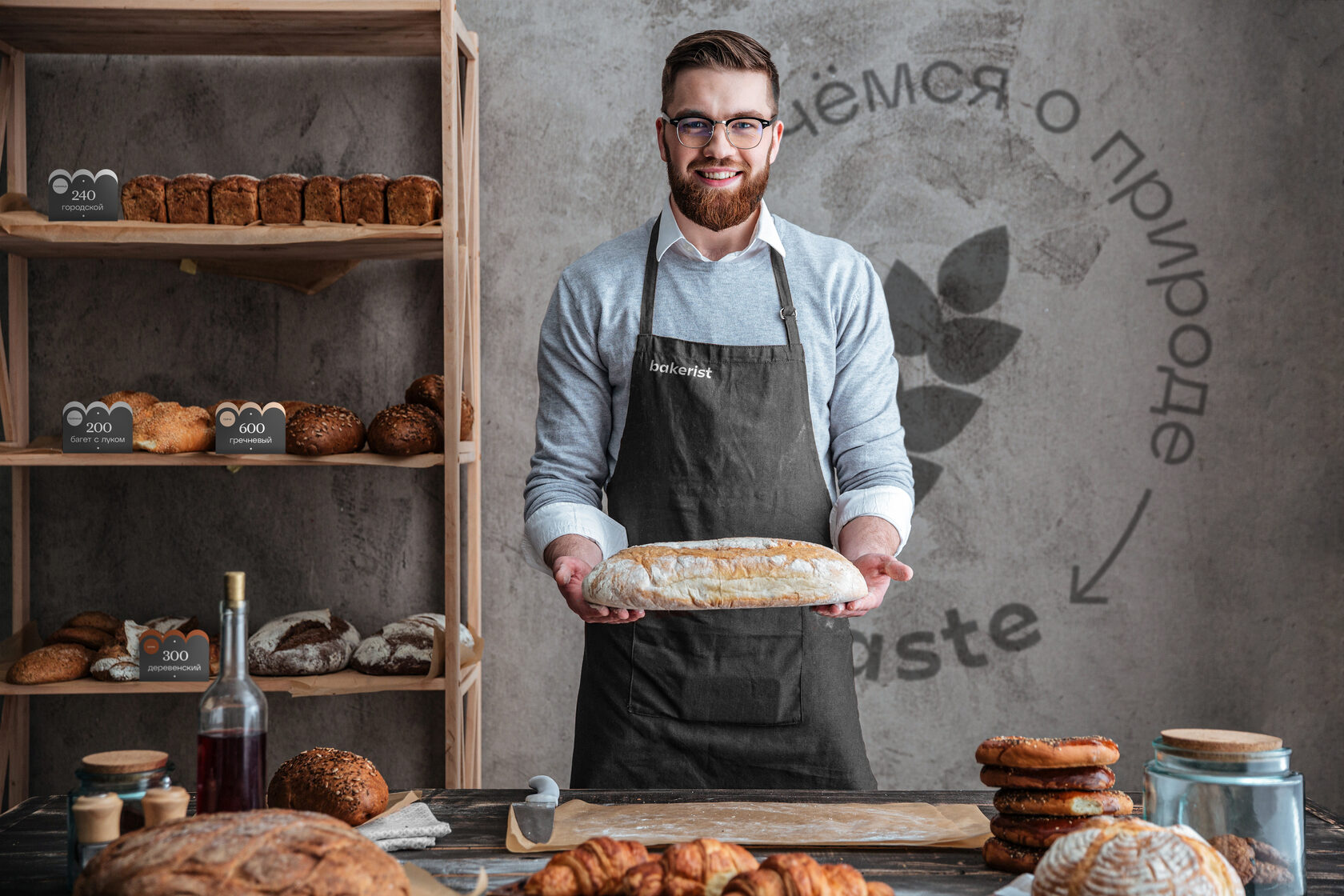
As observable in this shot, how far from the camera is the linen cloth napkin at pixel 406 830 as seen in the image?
125 cm

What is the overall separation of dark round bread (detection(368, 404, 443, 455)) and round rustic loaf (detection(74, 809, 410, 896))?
162 centimetres

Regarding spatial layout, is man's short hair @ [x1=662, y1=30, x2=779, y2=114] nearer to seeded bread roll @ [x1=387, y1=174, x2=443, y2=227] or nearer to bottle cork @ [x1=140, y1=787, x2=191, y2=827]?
seeded bread roll @ [x1=387, y1=174, x2=443, y2=227]

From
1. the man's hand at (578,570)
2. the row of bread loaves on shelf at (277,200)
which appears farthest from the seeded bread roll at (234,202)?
the man's hand at (578,570)

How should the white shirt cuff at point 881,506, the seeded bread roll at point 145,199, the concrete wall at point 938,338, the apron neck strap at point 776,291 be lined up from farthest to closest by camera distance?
the concrete wall at point 938,338 < the seeded bread roll at point 145,199 < the apron neck strap at point 776,291 < the white shirt cuff at point 881,506

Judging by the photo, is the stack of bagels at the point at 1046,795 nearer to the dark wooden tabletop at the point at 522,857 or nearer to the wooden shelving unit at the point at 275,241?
the dark wooden tabletop at the point at 522,857

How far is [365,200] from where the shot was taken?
2.58m

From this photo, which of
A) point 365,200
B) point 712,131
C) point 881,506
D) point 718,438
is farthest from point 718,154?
point 365,200

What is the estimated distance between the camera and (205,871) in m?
0.91

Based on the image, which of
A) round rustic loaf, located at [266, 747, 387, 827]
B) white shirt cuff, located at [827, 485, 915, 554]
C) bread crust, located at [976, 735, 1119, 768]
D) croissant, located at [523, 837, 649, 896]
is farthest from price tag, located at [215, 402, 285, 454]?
bread crust, located at [976, 735, 1119, 768]

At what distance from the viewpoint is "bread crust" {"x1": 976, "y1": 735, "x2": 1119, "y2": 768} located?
46.4 inches

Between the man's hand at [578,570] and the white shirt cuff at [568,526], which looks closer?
the man's hand at [578,570]

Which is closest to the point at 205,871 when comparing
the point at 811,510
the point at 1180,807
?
the point at 1180,807

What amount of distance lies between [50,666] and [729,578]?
1884mm

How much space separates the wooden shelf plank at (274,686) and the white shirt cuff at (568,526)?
755 mm
